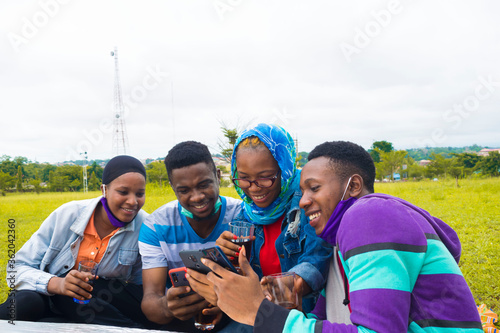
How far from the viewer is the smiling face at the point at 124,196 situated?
318 centimetres

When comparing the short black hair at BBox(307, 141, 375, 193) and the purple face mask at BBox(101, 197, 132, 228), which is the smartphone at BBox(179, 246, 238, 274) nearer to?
the short black hair at BBox(307, 141, 375, 193)

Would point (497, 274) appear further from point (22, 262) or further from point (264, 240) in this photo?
point (22, 262)

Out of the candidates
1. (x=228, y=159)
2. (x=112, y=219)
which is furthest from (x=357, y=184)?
(x=228, y=159)

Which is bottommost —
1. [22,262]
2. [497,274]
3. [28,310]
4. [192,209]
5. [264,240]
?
[497,274]

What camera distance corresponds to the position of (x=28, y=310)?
9.20ft

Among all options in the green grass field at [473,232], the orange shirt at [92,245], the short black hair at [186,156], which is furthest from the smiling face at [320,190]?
the green grass field at [473,232]

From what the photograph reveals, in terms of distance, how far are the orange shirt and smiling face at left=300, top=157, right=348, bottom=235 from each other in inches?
81.1

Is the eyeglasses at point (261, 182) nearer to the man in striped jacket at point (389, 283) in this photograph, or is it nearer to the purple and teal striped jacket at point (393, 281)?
the man in striped jacket at point (389, 283)

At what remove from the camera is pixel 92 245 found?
3277mm

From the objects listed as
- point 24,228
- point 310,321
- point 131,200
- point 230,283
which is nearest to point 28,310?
point 131,200

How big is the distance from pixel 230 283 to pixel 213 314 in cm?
81

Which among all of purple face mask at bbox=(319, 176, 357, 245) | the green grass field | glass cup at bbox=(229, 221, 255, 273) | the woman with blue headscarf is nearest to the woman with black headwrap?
the woman with blue headscarf

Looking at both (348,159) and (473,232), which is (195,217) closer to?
(348,159)

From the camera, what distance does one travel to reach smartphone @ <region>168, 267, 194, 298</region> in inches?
87.7
